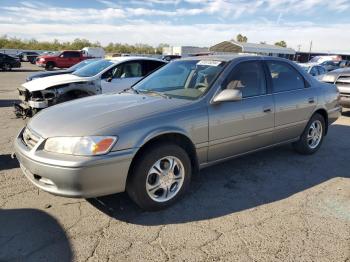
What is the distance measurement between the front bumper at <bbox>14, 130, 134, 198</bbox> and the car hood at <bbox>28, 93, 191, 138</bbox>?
0.23 metres

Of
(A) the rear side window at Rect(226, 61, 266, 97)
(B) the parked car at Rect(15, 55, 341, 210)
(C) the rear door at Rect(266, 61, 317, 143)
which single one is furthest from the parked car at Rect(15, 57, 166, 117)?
(C) the rear door at Rect(266, 61, 317, 143)

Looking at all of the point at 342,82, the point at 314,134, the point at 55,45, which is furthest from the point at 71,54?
the point at 55,45

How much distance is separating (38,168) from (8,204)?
863 millimetres

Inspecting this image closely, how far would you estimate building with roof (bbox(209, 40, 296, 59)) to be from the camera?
45144 millimetres

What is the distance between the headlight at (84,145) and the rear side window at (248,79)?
1756mm

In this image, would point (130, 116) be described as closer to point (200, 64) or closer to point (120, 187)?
point (120, 187)

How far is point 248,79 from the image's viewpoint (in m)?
4.44

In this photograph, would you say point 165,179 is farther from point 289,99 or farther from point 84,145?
point 289,99

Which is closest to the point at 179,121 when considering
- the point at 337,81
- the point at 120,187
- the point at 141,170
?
the point at 141,170

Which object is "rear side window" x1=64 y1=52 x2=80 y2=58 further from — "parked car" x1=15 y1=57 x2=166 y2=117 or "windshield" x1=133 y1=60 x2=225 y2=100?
"windshield" x1=133 y1=60 x2=225 y2=100

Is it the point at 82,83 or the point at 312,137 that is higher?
the point at 82,83

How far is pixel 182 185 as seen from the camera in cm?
369

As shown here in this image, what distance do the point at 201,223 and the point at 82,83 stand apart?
528 centimetres

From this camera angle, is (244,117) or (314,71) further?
(314,71)
